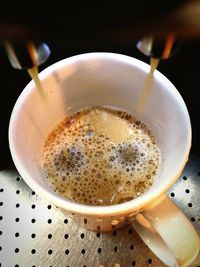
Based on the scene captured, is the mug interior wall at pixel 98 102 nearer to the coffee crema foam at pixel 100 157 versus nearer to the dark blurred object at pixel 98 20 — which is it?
the coffee crema foam at pixel 100 157

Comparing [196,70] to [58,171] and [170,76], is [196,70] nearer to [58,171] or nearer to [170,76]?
[170,76]

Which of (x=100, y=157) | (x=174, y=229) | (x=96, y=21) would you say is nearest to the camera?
(x=96, y=21)

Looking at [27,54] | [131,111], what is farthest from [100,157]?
[27,54]

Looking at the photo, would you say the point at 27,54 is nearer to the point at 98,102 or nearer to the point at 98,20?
the point at 98,20

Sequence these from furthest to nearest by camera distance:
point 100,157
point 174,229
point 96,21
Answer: point 100,157, point 174,229, point 96,21

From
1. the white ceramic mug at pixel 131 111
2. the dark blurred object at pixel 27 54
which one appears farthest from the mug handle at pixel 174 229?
the dark blurred object at pixel 27 54

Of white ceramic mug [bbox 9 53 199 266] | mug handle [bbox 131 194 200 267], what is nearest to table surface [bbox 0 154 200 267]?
white ceramic mug [bbox 9 53 199 266]
